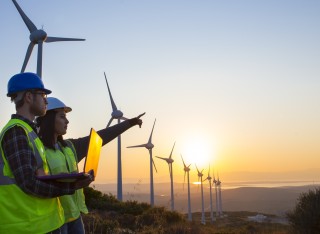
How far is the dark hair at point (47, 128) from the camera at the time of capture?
3.74m

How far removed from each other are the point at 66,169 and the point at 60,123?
48 cm

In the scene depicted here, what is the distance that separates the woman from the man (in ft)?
2.05

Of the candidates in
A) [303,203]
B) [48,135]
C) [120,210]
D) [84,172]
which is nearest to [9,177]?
[84,172]

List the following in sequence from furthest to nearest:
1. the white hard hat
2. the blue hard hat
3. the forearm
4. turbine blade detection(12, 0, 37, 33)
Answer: turbine blade detection(12, 0, 37, 33) → the forearm → the white hard hat → the blue hard hat

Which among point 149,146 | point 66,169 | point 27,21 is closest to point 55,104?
point 66,169

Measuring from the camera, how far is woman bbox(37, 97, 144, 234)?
369 centimetres

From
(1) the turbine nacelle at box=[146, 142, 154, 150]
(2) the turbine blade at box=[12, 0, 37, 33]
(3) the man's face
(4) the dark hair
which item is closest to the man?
(3) the man's face

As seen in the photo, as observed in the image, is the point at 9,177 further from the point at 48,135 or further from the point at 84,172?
the point at 48,135

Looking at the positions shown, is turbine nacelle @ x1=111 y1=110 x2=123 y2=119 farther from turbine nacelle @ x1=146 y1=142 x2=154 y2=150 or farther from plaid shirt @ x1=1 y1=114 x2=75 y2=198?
plaid shirt @ x1=1 y1=114 x2=75 y2=198

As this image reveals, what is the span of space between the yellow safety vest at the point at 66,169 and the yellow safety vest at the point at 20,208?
2.17ft

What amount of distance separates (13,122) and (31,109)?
10.5 inches

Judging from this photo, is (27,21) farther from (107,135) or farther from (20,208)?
(20,208)

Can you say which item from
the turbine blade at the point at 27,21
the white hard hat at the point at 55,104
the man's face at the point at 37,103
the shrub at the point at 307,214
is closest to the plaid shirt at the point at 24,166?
the man's face at the point at 37,103

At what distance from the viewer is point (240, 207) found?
157m
